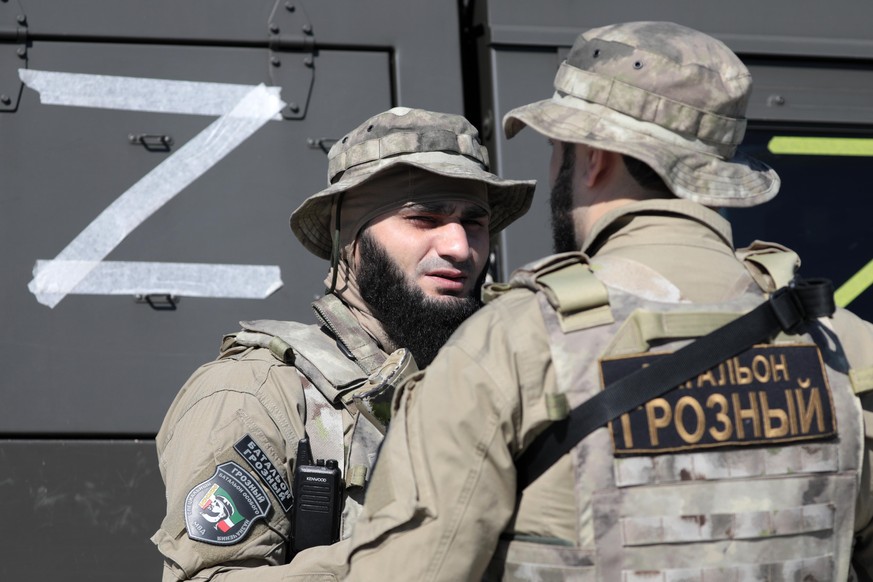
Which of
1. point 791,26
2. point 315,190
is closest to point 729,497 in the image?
point 315,190

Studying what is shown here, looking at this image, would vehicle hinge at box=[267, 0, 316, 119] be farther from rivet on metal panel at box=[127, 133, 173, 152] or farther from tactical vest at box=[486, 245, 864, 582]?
tactical vest at box=[486, 245, 864, 582]

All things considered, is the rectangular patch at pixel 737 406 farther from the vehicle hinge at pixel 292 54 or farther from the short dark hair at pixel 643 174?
the vehicle hinge at pixel 292 54

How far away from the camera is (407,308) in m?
2.51

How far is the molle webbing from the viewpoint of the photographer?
2389 millimetres

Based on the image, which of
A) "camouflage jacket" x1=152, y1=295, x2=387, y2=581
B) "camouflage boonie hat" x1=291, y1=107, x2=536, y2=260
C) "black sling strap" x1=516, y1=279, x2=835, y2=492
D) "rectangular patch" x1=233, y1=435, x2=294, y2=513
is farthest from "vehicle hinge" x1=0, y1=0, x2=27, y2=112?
"black sling strap" x1=516, y1=279, x2=835, y2=492

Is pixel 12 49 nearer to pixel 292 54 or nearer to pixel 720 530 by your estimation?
pixel 292 54

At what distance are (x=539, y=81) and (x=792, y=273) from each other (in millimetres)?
1370

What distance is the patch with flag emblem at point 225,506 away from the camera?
6.58 ft

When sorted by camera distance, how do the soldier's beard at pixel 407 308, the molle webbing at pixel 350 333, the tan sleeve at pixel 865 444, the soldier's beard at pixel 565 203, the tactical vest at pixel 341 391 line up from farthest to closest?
the soldier's beard at pixel 407 308
the molle webbing at pixel 350 333
the tactical vest at pixel 341 391
the soldier's beard at pixel 565 203
the tan sleeve at pixel 865 444

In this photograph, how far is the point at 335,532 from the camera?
2092mm

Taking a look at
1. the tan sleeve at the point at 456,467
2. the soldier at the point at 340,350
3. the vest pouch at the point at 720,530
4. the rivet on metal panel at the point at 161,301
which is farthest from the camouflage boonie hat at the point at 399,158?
the vest pouch at the point at 720,530

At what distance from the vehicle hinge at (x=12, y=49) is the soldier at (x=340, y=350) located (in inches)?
27.3

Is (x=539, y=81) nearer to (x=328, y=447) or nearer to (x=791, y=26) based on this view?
(x=791, y=26)

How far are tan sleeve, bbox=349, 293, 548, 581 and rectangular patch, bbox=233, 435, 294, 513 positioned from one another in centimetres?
60
